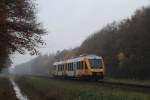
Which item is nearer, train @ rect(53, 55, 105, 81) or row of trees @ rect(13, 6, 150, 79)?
train @ rect(53, 55, 105, 81)

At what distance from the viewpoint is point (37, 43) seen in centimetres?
3478

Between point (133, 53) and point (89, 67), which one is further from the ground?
point (133, 53)

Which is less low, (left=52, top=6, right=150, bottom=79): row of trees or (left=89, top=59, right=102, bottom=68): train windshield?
(left=52, top=6, right=150, bottom=79): row of trees

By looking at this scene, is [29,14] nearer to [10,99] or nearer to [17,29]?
[17,29]

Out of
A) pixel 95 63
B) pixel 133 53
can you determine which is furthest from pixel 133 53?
pixel 95 63

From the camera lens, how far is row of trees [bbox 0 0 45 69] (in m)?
32.2

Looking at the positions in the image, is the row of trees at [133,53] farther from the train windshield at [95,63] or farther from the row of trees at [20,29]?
the row of trees at [20,29]

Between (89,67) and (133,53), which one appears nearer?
(89,67)

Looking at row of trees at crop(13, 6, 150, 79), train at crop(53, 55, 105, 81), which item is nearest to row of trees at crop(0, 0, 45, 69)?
train at crop(53, 55, 105, 81)

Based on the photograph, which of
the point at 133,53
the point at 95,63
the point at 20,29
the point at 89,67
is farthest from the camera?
the point at 133,53

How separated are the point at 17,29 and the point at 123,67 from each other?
4269 cm

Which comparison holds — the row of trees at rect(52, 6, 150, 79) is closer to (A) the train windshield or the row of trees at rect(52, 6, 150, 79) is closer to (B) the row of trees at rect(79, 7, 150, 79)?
(B) the row of trees at rect(79, 7, 150, 79)

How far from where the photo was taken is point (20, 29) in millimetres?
33969

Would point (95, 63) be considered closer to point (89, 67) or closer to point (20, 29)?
point (89, 67)
